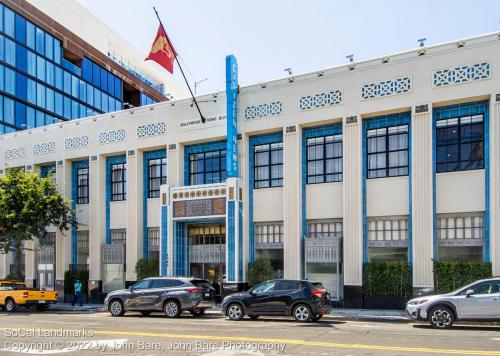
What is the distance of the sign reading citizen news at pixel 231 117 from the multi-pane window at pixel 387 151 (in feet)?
19.6

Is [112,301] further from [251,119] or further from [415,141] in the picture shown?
[415,141]

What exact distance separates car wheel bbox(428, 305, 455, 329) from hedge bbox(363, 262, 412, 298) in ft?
19.0

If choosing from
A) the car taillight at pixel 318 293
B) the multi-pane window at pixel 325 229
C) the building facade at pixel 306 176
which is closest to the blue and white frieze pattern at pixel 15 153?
the building facade at pixel 306 176

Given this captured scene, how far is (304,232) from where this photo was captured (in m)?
24.9

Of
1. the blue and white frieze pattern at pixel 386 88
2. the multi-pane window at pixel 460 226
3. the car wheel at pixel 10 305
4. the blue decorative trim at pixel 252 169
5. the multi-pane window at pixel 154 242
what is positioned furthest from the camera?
the multi-pane window at pixel 154 242

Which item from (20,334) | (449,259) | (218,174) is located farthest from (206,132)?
(20,334)

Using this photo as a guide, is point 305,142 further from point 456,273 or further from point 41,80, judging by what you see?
point 41,80

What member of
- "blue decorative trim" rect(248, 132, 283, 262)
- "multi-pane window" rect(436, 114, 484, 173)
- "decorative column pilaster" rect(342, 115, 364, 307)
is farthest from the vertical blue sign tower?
"multi-pane window" rect(436, 114, 484, 173)

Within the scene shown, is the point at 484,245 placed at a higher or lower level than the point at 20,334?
higher

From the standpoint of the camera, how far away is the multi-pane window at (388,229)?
75.2 ft

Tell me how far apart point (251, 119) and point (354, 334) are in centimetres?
1360

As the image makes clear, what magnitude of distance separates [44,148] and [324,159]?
57.1 feet

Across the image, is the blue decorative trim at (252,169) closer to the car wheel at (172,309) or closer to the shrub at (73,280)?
the car wheel at (172,309)

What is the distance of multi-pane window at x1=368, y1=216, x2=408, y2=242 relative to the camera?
22922 mm
